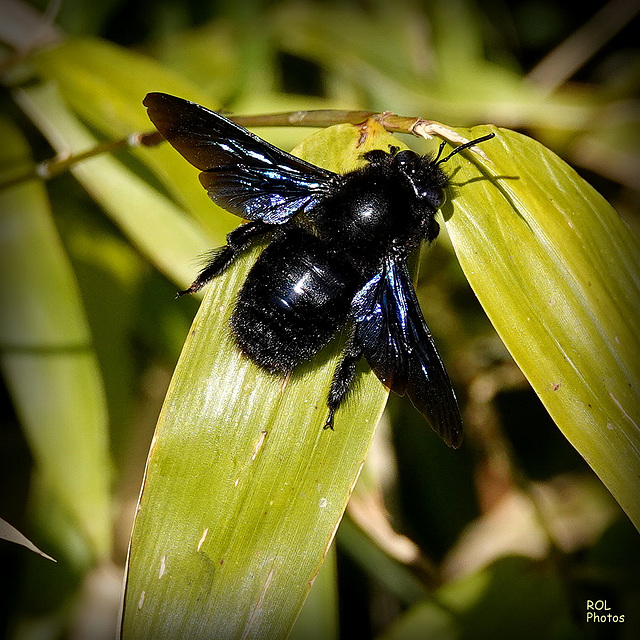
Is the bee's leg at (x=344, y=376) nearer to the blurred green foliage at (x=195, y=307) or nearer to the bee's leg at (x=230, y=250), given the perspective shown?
the bee's leg at (x=230, y=250)

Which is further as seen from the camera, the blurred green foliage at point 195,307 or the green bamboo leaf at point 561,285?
the blurred green foliage at point 195,307

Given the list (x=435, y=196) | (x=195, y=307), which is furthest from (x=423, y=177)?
(x=195, y=307)

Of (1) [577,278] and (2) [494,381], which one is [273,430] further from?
(2) [494,381]

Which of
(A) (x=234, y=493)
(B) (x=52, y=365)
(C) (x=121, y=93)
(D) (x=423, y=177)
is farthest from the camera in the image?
(C) (x=121, y=93)

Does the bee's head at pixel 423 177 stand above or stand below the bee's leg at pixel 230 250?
above

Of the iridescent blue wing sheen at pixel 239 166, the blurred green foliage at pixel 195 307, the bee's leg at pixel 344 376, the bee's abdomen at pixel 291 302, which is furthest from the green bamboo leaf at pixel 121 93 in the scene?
the bee's leg at pixel 344 376

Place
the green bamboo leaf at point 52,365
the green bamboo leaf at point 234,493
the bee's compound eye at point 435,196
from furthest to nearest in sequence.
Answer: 1. the green bamboo leaf at point 52,365
2. the bee's compound eye at point 435,196
3. the green bamboo leaf at point 234,493

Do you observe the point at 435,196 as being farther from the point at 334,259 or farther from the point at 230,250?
the point at 230,250

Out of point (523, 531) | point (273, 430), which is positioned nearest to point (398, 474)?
point (523, 531)
